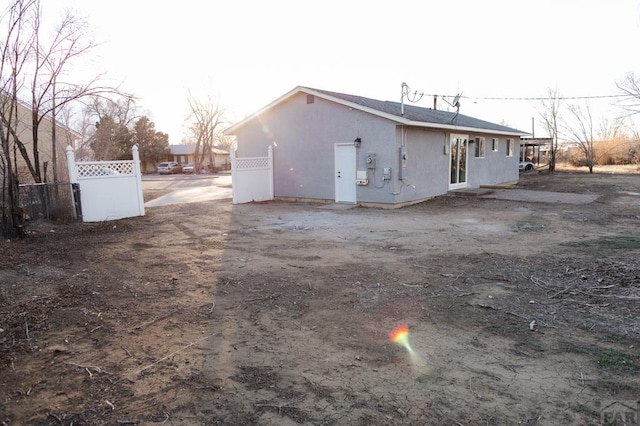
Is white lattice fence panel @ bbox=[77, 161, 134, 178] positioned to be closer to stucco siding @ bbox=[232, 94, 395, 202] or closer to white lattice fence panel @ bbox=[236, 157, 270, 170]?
white lattice fence panel @ bbox=[236, 157, 270, 170]

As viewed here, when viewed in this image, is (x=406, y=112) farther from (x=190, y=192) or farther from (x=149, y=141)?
(x=149, y=141)

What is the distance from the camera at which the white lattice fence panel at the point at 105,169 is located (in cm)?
1078

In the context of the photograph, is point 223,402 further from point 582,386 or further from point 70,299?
point 70,299

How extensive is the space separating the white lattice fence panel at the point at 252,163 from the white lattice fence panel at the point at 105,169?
424cm

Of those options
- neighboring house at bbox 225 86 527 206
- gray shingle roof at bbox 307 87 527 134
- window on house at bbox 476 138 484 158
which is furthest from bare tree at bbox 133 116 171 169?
window on house at bbox 476 138 484 158

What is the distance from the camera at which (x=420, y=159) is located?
1459 cm

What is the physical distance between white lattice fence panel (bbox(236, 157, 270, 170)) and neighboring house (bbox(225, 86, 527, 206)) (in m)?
0.41

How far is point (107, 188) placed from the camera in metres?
11.3

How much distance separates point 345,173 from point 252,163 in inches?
148

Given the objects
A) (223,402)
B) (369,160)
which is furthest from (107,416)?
(369,160)

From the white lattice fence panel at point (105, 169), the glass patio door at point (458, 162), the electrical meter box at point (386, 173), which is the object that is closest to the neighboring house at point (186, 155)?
the glass patio door at point (458, 162)

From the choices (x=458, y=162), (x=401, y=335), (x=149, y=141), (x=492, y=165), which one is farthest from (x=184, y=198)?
(x=149, y=141)

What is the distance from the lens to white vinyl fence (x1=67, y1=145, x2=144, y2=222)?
1073 centimetres

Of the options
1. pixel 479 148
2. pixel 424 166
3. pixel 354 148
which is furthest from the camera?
pixel 479 148
